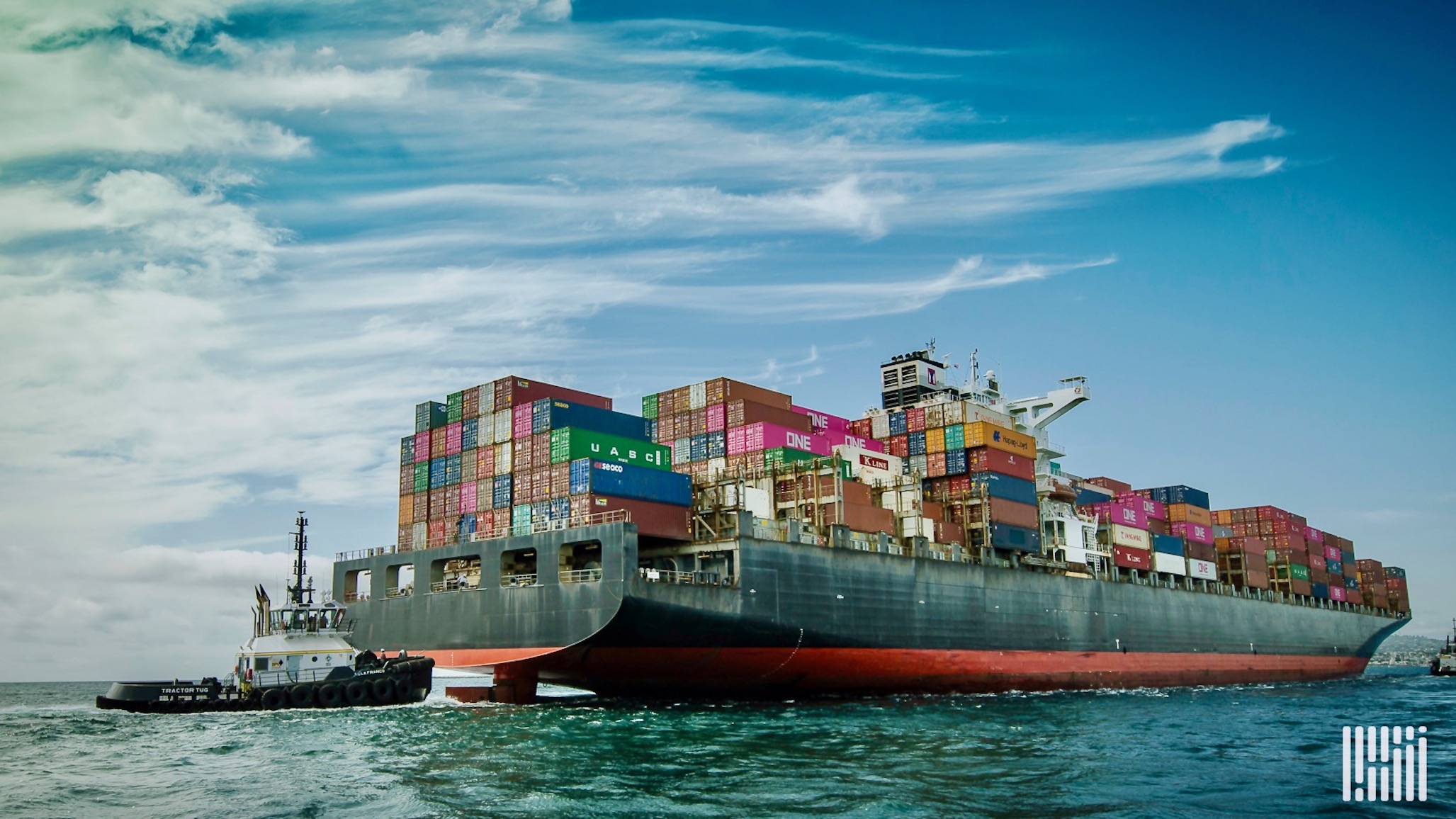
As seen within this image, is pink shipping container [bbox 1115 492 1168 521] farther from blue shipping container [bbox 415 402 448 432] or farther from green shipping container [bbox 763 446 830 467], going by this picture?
blue shipping container [bbox 415 402 448 432]

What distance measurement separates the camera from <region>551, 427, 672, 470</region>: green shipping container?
34.7 m

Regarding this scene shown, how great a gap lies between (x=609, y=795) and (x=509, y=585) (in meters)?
18.6

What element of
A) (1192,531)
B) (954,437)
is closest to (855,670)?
(954,437)

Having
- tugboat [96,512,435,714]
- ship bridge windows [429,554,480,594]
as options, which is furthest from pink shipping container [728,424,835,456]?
tugboat [96,512,435,714]

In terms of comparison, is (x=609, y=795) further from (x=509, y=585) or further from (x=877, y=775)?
(x=509, y=585)

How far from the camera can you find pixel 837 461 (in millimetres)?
39188

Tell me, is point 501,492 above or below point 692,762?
above

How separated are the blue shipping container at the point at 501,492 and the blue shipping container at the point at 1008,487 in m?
21.4

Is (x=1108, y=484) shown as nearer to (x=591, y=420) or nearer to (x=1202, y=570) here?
(x=1202, y=570)

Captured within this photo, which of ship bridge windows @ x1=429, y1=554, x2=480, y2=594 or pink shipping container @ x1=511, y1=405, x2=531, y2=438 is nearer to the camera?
pink shipping container @ x1=511, y1=405, x2=531, y2=438

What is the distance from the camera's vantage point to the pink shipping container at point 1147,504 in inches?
2338

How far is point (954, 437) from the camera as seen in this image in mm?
47438

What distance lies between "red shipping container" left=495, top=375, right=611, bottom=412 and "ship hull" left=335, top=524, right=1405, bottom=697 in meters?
5.49

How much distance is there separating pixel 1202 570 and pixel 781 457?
3629 centimetres
